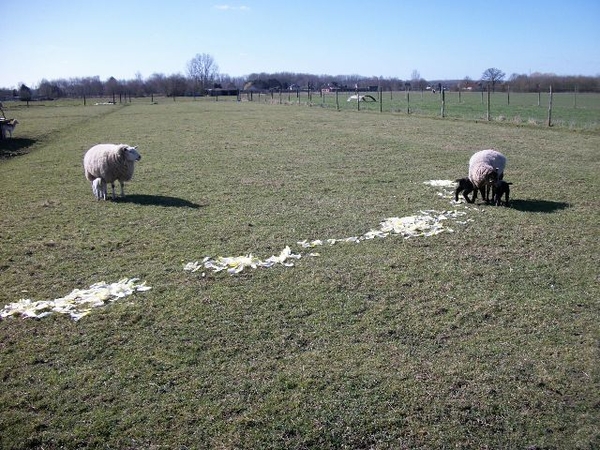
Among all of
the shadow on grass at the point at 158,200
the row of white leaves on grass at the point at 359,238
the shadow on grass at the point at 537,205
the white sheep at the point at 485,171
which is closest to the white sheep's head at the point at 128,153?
the shadow on grass at the point at 158,200

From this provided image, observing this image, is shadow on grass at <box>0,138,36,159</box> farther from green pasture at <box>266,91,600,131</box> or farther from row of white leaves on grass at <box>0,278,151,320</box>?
green pasture at <box>266,91,600,131</box>

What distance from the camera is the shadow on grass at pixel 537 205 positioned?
10.9 meters

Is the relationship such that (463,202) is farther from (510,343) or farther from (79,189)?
(79,189)

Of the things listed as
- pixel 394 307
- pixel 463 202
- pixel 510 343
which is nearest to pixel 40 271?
pixel 394 307

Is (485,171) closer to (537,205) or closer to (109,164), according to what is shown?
(537,205)

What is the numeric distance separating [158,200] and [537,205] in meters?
9.04

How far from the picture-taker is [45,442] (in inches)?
168

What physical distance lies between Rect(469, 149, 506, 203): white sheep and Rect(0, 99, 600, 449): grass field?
2.38 feet

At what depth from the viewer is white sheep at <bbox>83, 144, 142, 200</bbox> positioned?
12.2 metres

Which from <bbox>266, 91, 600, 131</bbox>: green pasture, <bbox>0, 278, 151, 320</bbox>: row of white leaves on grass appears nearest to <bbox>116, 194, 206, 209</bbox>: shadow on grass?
<bbox>0, 278, 151, 320</bbox>: row of white leaves on grass

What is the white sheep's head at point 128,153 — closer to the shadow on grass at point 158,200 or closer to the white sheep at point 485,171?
the shadow on grass at point 158,200

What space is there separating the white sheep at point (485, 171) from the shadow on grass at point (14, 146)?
63.7 ft

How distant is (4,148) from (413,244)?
22.3 metres

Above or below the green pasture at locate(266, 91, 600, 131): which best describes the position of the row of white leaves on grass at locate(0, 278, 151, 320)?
below
